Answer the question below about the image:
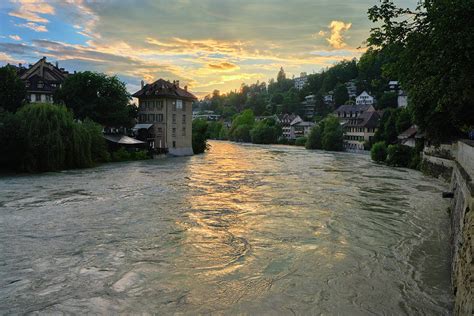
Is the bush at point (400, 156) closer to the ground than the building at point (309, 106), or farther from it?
closer to the ground

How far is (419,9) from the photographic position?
543 inches

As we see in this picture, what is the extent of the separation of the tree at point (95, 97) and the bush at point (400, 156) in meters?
31.2

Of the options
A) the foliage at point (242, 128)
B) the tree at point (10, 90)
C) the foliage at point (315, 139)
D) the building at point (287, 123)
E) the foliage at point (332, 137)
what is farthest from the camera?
the foliage at point (242, 128)

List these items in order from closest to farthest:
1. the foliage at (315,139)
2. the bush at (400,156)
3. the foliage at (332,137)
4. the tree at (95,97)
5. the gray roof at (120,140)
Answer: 1. the bush at (400,156)
2. the gray roof at (120,140)
3. the tree at (95,97)
4. the foliage at (332,137)
5. the foliage at (315,139)

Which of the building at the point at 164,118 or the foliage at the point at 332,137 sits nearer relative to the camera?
the building at the point at 164,118

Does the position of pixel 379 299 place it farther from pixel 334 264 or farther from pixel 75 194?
pixel 75 194

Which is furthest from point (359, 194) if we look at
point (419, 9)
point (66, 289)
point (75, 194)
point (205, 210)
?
point (66, 289)

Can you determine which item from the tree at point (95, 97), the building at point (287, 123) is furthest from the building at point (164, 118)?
the building at point (287, 123)

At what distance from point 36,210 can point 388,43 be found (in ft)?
50.8

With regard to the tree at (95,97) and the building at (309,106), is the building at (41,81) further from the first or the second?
the building at (309,106)

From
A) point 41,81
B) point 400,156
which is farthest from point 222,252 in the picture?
point 41,81

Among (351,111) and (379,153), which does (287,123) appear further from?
(379,153)

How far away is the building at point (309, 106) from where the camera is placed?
436 feet

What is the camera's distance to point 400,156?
137 ft
